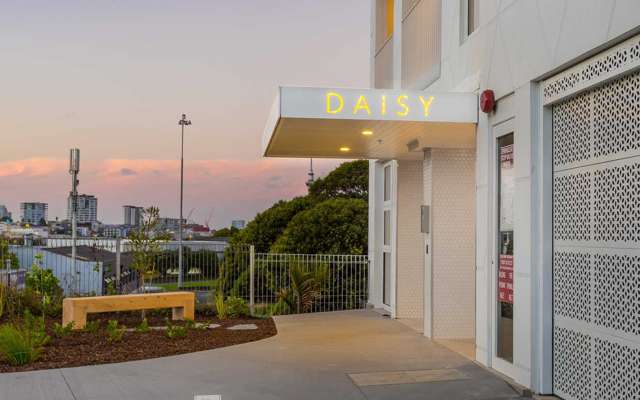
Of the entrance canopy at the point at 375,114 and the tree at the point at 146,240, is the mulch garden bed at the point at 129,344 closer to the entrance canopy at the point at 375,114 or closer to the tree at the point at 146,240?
the tree at the point at 146,240

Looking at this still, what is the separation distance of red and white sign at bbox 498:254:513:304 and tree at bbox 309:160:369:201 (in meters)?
18.8

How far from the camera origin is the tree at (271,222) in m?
22.6

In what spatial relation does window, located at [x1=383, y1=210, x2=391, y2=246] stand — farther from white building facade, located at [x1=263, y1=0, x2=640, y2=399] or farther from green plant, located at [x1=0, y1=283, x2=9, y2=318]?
green plant, located at [x1=0, y1=283, x2=9, y2=318]

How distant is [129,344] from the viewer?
9367 mm

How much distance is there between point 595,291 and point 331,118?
352 centimetres

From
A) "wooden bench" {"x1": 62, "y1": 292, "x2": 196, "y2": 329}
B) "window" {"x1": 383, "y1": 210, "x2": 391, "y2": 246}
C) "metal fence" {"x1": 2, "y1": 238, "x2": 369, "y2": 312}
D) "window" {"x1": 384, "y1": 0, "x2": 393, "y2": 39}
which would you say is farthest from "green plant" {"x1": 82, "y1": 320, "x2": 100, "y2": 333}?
"window" {"x1": 384, "y1": 0, "x2": 393, "y2": 39}

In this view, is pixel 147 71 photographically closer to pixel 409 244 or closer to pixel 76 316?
pixel 76 316

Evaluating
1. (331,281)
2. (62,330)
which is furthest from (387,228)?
(62,330)

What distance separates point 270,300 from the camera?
50.5 ft

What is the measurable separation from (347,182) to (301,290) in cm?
1292

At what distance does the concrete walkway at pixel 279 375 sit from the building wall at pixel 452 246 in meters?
0.57

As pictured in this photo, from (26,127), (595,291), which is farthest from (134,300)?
(26,127)

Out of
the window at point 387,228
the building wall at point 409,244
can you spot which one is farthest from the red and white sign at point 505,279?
the window at point 387,228

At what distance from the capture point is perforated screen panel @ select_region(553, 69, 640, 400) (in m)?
5.45
